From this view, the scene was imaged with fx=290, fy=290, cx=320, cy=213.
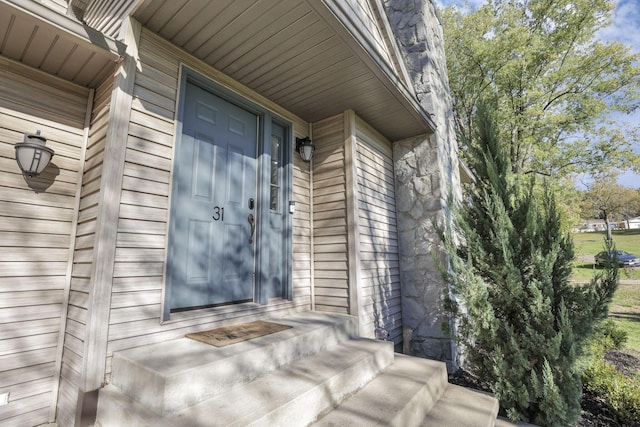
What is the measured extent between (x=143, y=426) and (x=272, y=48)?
260 centimetres

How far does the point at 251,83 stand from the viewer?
2.85 meters

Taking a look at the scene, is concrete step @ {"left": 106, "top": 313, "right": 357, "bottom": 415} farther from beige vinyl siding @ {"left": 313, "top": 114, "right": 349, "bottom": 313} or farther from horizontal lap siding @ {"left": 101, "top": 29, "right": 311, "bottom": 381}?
beige vinyl siding @ {"left": 313, "top": 114, "right": 349, "bottom": 313}

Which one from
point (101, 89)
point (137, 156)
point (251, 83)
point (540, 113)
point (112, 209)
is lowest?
point (112, 209)

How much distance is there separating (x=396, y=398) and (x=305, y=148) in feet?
8.62

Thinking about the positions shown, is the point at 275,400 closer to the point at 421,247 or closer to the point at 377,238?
the point at 377,238

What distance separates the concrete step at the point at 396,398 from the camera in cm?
164

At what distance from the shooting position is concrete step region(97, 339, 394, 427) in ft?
4.46

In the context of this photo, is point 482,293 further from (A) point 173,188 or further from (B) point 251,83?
(B) point 251,83

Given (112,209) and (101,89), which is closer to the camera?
(112,209)

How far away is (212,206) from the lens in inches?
99.2

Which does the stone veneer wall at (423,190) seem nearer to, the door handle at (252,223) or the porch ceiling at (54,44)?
the door handle at (252,223)

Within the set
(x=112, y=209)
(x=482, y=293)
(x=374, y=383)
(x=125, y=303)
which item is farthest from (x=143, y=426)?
(x=482, y=293)

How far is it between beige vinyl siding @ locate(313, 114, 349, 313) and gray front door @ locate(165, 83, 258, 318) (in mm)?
884

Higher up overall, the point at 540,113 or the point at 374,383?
the point at 540,113
